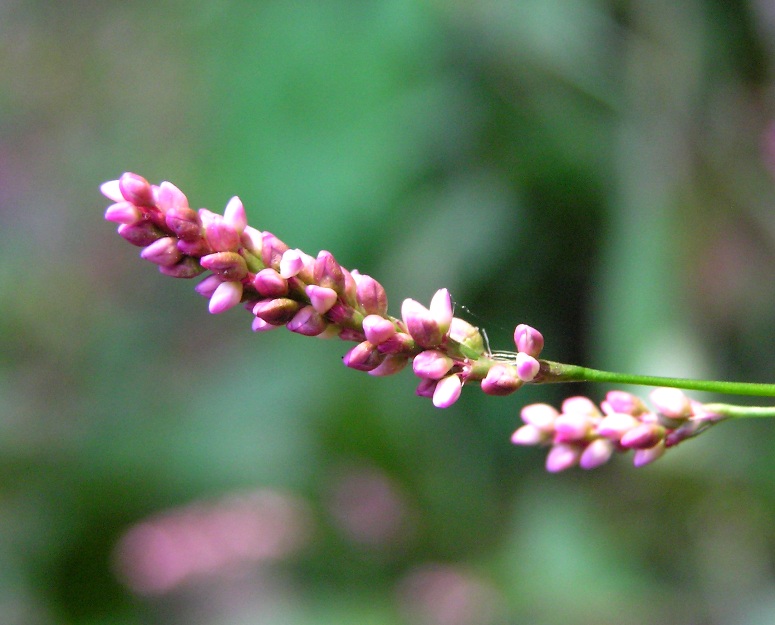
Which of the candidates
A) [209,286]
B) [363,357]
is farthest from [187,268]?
[363,357]

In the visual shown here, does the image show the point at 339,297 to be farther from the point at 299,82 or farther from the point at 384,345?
the point at 299,82

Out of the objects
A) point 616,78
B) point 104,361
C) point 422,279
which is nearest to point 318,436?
point 422,279

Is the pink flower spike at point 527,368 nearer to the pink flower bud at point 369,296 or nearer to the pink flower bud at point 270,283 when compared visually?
the pink flower bud at point 369,296

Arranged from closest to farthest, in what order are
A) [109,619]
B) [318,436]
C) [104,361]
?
[109,619], [318,436], [104,361]

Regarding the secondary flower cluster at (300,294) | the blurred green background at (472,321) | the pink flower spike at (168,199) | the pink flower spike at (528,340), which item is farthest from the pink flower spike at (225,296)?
the blurred green background at (472,321)

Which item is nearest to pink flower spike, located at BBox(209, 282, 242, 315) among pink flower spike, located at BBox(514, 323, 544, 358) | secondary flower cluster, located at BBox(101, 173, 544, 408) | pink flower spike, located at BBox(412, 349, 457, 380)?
secondary flower cluster, located at BBox(101, 173, 544, 408)

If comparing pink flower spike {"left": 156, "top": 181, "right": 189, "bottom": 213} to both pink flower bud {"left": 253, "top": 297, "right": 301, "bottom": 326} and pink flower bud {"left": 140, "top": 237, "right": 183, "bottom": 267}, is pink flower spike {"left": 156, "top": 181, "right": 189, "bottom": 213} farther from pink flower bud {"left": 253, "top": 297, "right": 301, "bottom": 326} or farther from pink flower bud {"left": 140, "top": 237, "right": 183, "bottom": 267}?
pink flower bud {"left": 253, "top": 297, "right": 301, "bottom": 326}

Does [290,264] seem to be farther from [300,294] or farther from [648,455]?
[648,455]
